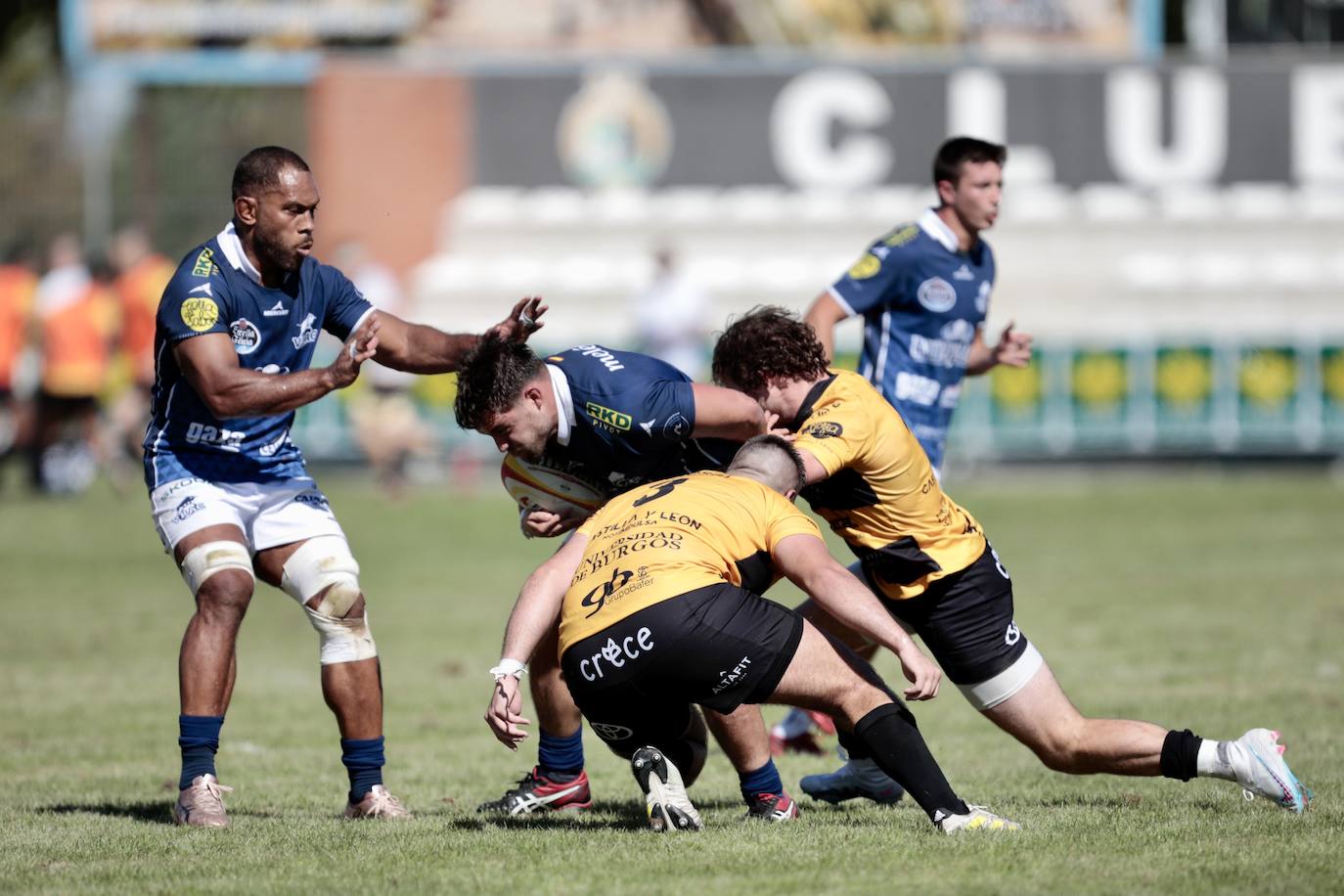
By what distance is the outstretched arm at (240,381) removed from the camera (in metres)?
5.92

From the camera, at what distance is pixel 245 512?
634 centimetres

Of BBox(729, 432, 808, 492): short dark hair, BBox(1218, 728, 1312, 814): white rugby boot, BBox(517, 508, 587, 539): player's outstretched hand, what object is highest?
BBox(729, 432, 808, 492): short dark hair

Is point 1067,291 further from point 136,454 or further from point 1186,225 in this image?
point 136,454

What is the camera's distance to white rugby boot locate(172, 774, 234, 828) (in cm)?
595

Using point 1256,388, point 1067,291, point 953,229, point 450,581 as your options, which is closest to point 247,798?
point 953,229

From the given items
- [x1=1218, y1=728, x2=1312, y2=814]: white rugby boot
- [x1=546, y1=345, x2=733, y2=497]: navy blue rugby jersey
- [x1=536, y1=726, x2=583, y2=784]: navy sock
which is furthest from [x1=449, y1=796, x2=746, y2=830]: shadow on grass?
[x1=1218, y1=728, x2=1312, y2=814]: white rugby boot

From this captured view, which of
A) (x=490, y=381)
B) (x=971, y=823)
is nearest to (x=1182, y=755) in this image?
(x=971, y=823)

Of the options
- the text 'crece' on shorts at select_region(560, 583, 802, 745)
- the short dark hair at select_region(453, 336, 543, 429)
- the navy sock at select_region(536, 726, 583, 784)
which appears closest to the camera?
the text 'crece' on shorts at select_region(560, 583, 802, 745)

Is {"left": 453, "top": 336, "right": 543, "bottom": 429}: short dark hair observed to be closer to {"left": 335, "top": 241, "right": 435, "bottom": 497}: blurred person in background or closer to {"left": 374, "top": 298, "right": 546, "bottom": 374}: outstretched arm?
{"left": 374, "top": 298, "right": 546, "bottom": 374}: outstretched arm

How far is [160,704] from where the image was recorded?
892cm

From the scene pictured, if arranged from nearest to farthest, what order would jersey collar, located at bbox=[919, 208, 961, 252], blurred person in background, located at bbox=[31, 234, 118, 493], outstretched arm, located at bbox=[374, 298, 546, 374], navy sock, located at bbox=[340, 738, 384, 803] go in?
navy sock, located at bbox=[340, 738, 384, 803] → outstretched arm, located at bbox=[374, 298, 546, 374] → jersey collar, located at bbox=[919, 208, 961, 252] → blurred person in background, located at bbox=[31, 234, 118, 493]

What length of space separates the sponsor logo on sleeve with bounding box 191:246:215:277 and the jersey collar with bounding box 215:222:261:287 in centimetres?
5

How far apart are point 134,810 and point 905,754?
2868mm

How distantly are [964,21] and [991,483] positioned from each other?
33.9ft
